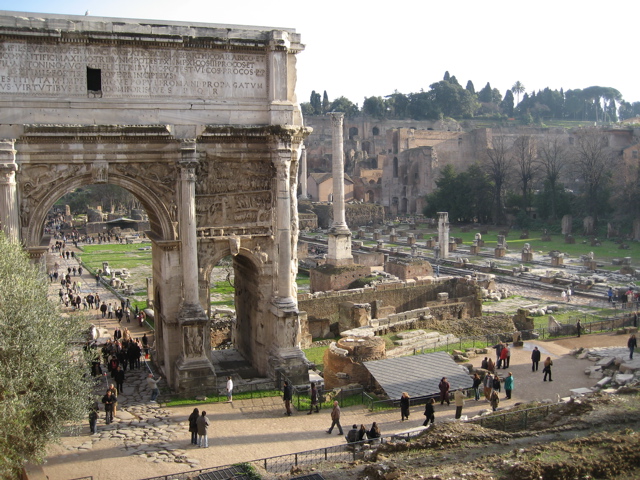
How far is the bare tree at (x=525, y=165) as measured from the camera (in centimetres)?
5719

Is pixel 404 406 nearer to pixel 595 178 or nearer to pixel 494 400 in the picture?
pixel 494 400

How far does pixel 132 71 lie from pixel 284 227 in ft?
14.9

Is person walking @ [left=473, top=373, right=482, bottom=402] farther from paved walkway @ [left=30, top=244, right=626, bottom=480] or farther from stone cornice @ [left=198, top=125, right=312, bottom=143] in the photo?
stone cornice @ [left=198, top=125, right=312, bottom=143]

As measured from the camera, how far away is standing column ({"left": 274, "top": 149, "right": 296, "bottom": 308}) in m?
14.3

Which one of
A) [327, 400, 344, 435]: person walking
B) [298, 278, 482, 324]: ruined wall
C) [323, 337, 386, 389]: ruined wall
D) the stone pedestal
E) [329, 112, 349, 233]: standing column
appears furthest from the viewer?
the stone pedestal

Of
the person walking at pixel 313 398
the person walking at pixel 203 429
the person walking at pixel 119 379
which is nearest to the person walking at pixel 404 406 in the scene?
the person walking at pixel 313 398

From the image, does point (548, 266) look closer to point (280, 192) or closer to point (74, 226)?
point (280, 192)

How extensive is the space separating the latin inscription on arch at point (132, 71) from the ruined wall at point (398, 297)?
32.7 ft

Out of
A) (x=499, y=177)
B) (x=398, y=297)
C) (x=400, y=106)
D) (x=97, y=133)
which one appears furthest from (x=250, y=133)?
(x=400, y=106)

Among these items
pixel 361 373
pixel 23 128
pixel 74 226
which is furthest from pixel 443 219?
pixel 74 226

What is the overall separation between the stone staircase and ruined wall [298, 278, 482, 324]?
2736mm

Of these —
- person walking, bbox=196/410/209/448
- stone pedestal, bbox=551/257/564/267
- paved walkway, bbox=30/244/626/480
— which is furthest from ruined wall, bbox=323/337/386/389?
stone pedestal, bbox=551/257/564/267

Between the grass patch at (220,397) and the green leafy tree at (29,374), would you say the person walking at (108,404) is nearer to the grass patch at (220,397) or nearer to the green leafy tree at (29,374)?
the grass patch at (220,397)

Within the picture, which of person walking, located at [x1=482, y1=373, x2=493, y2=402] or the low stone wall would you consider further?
the low stone wall
